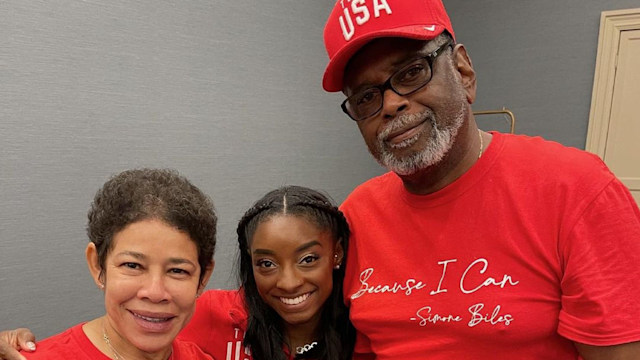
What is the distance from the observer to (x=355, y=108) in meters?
1.16

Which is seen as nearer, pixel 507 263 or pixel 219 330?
pixel 507 263

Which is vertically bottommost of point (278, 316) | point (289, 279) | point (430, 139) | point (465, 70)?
point (278, 316)

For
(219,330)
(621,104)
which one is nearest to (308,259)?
(219,330)

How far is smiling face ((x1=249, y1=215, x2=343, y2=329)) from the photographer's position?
4.01 feet

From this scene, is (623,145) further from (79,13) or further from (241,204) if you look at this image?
(79,13)

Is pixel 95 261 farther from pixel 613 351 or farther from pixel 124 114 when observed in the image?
pixel 613 351

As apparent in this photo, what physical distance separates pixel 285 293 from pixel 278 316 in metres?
0.13

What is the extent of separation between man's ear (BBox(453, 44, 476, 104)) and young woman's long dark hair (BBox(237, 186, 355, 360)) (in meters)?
0.47

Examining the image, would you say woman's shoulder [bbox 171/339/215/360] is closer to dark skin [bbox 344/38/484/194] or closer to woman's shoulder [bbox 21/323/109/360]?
woman's shoulder [bbox 21/323/109/360]

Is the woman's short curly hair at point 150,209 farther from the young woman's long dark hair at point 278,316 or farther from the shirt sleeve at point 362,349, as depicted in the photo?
the shirt sleeve at point 362,349

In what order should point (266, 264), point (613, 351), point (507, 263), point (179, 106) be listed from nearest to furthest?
point (613, 351)
point (507, 263)
point (266, 264)
point (179, 106)

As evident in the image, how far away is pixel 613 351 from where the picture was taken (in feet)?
2.96

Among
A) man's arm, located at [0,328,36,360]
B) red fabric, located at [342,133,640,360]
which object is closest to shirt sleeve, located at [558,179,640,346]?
red fabric, located at [342,133,640,360]

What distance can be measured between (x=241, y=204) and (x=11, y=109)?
1.05m
